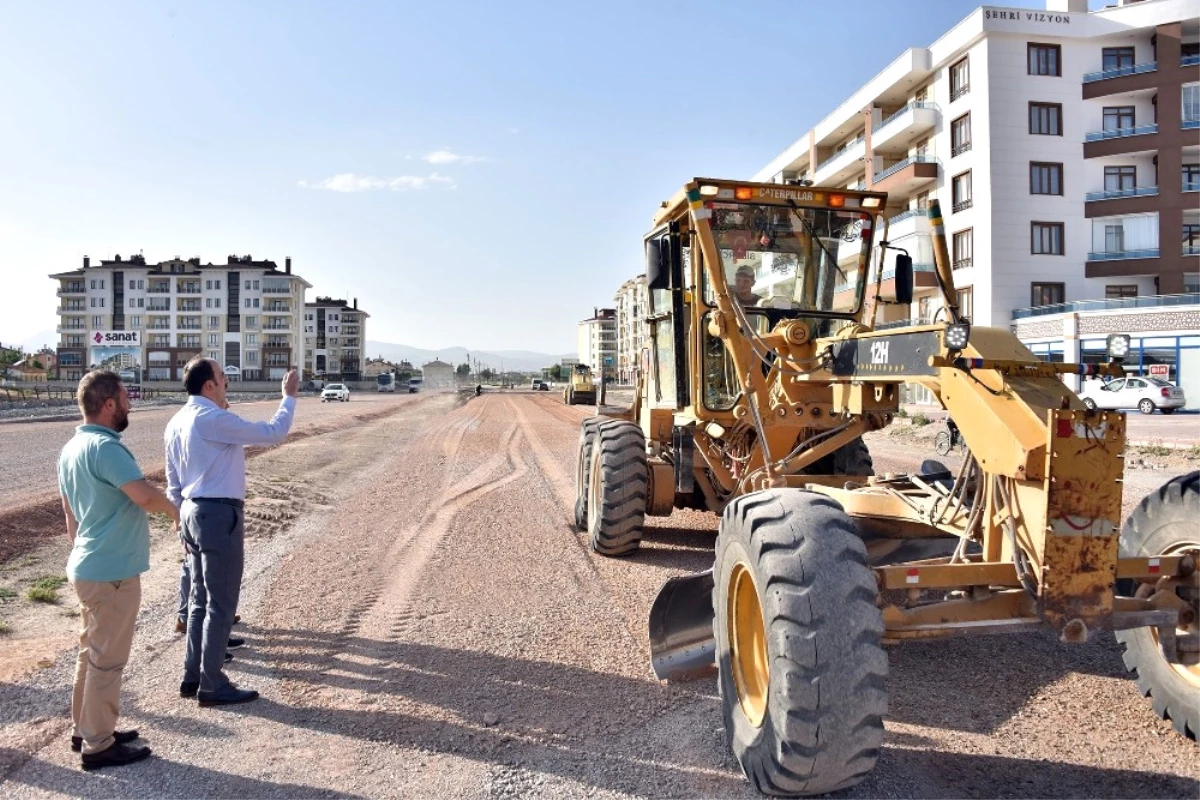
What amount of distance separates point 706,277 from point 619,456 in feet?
6.36

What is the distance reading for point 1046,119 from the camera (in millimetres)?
40375

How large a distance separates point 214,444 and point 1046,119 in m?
43.6

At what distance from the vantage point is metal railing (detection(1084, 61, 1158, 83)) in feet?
132

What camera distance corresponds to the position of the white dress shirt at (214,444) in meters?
5.06

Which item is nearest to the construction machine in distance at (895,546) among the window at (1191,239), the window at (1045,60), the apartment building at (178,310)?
the window at (1045,60)

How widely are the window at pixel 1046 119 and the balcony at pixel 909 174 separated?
14.3 feet

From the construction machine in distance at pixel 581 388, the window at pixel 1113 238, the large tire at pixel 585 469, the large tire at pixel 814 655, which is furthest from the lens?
the construction machine in distance at pixel 581 388

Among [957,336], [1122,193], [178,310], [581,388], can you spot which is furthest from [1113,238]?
[178,310]

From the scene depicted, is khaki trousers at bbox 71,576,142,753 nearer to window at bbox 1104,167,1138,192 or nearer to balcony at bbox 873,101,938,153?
balcony at bbox 873,101,938,153

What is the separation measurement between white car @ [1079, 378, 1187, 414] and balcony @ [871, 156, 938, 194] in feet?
44.9

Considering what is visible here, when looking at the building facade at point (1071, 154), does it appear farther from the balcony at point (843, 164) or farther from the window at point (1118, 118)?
the balcony at point (843, 164)

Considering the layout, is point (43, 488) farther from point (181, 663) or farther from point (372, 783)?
point (372, 783)

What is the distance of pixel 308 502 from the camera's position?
498 inches

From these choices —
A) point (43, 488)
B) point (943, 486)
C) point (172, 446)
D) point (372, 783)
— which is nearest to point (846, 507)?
point (943, 486)
